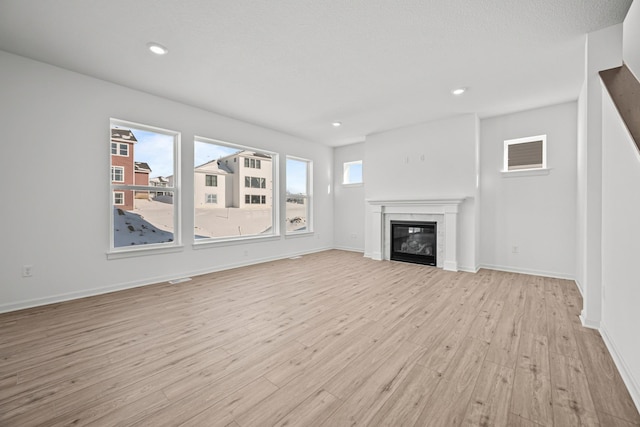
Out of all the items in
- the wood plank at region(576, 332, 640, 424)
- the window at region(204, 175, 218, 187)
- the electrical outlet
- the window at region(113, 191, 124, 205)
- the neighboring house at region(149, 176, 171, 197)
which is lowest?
the wood plank at region(576, 332, 640, 424)

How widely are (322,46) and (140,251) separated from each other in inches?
141

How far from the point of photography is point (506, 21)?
2285 millimetres

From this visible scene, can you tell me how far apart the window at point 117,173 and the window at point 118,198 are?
0.18 m

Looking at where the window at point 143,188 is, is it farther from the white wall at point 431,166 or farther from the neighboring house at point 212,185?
the white wall at point 431,166

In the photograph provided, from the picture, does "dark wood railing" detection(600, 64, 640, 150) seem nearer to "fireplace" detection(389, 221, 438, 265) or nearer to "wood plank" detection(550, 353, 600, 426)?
"wood plank" detection(550, 353, 600, 426)

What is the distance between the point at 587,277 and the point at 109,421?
12.4 ft

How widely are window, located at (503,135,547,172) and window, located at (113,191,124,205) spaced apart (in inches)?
243

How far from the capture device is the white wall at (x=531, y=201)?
4.06 m

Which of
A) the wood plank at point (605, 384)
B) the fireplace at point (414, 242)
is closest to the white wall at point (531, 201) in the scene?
the fireplace at point (414, 242)

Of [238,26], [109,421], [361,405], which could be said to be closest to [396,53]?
[238,26]

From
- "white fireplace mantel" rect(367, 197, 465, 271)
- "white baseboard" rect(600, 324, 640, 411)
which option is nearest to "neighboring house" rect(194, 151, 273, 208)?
"white fireplace mantel" rect(367, 197, 465, 271)

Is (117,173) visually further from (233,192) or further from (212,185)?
(233,192)

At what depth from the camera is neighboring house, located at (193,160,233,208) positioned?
14.6 feet

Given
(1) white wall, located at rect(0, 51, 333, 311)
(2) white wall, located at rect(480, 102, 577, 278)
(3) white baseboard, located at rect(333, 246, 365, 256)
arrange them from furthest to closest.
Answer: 1. (3) white baseboard, located at rect(333, 246, 365, 256)
2. (2) white wall, located at rect(480, 102, 577, 278)
3. (1) white wall, located at rect(0, 51, 333, 311)
